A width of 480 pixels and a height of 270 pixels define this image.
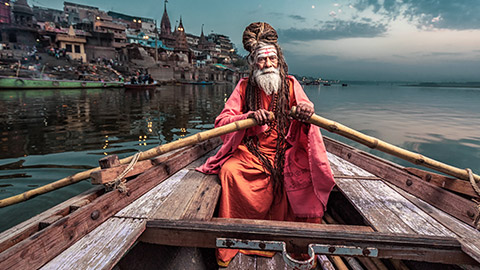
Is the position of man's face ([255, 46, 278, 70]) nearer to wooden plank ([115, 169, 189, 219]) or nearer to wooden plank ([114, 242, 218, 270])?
wooden plank ([115, 169, 189, 219])

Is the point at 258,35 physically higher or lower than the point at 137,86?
lower

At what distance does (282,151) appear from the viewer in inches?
109

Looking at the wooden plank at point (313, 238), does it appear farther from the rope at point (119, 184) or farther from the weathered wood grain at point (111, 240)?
the rope at point (119, 184)

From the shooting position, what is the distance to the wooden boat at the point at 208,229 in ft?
4.71

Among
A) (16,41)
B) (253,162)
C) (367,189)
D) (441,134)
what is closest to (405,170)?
(367,189)

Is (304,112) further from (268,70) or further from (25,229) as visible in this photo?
(25,229)

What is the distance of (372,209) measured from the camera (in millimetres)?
2098

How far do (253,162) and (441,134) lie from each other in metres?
13.0

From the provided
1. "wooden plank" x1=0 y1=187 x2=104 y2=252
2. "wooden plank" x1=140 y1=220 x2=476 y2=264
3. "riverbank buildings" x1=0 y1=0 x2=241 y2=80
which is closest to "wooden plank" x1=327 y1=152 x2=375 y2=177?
"wooden plank" x1=140 y1=220 x2=476 y2=264

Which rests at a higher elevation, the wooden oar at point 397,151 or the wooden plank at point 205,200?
the wooden oar at point 397,151

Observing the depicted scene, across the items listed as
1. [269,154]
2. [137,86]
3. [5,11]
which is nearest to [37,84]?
[137,86]

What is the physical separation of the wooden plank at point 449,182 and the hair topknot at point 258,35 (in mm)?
2393

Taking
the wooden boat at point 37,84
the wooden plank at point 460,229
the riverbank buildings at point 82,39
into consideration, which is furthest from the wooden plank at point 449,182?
the riverbank buildings at point 82,39

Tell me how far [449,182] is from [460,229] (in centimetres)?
60
